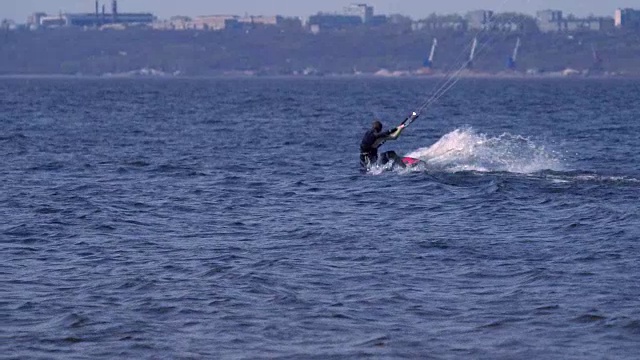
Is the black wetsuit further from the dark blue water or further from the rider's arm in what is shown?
the dark blue water

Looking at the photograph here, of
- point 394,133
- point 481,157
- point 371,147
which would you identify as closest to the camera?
point 394,133

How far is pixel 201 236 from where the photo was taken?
18.3 metres

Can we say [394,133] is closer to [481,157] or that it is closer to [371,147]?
[371,147]

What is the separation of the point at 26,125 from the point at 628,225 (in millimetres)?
34013

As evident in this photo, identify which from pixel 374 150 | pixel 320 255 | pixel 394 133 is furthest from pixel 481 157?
pixel 320 255

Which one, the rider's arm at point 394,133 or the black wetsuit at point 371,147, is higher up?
the rider's arm at point 394,133

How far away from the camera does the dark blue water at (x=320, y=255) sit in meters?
12.3

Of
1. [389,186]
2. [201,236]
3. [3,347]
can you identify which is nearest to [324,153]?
[389,186]

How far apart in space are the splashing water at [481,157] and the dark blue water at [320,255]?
0.07 metres

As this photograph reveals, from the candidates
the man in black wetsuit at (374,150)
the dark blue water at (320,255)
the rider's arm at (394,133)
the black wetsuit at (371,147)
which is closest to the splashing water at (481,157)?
the dark blue water at (320,255)

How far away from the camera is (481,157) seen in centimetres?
2997

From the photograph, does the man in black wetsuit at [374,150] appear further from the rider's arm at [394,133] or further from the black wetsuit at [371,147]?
the rider's arm at [394,133]

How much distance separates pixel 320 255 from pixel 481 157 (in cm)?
1397

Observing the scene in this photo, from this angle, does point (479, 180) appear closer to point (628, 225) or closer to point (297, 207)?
point (297, 207)
